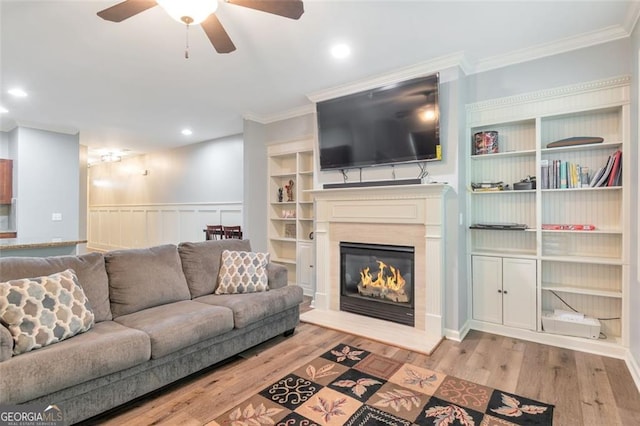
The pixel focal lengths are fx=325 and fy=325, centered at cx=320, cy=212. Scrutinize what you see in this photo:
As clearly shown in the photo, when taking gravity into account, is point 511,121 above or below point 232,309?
above

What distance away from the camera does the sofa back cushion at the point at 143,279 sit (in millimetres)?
2502

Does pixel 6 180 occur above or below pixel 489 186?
above

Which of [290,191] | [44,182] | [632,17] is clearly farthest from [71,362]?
[44,182]

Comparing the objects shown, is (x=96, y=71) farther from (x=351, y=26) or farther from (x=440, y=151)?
(x=440, y=151)

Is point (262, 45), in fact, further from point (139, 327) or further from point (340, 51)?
point (139, 327)

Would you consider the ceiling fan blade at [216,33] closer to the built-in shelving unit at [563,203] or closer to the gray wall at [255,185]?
the built-in shelving unit at [563,203]

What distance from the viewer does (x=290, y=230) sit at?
5.21 metres

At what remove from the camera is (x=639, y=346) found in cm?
231

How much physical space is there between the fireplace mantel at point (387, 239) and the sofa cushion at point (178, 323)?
53.1 inches

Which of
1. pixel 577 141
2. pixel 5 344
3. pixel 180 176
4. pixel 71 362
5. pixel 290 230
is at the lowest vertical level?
pixel 71 362

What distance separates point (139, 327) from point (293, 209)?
318cm

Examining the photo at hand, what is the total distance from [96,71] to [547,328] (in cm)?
511

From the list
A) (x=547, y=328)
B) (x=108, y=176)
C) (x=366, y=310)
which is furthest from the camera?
(x=108, y=176)

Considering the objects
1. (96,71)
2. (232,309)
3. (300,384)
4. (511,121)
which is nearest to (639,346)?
(511,121)
